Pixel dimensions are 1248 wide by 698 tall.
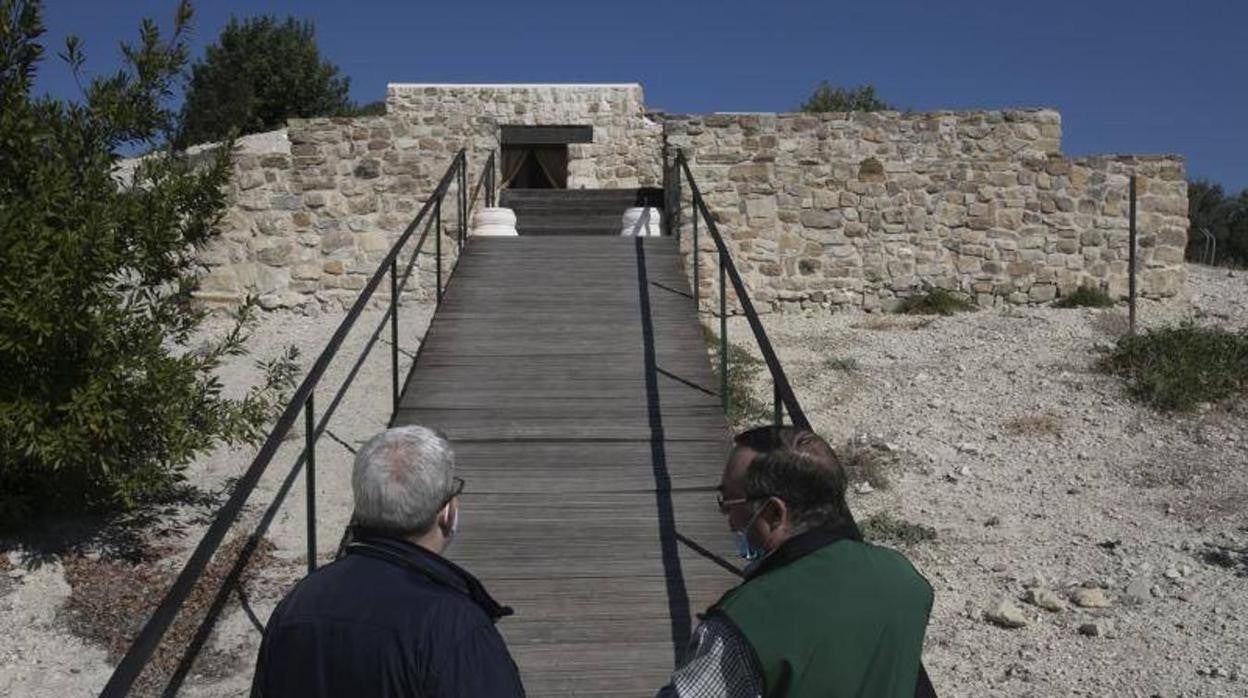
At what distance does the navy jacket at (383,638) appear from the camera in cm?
192

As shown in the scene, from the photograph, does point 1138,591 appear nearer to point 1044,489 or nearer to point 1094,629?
point 1094,629

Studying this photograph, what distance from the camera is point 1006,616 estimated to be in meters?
5.25

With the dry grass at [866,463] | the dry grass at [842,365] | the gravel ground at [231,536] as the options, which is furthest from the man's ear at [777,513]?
the dry grass at [842,365]

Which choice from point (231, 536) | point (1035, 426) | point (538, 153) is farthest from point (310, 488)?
point (538, 153)

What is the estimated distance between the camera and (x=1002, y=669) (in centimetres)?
486

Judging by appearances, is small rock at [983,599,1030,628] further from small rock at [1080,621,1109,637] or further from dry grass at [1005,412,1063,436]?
dry grass at [1005,412,1063,436]

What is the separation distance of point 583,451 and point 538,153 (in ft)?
39.3

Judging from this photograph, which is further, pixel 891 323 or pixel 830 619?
pixel 891 323

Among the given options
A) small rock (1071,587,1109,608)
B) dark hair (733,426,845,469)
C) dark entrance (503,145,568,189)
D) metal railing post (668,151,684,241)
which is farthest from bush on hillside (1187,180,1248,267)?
dark hair (733,426,845,469)

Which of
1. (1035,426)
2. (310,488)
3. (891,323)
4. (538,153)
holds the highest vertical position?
(538,153)

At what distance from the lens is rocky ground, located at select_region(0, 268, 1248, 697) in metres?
5.00

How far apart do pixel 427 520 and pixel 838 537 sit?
773 mm

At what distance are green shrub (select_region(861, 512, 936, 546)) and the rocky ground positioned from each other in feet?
0.19

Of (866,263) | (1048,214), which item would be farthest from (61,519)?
(1048,214)
